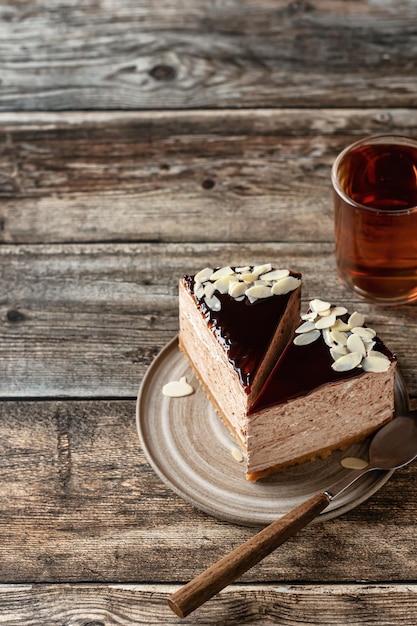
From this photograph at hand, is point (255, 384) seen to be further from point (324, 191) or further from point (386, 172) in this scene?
point (324, 191)

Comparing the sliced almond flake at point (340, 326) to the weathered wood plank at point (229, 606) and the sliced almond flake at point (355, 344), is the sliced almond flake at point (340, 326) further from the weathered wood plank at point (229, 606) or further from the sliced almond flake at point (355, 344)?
the weathered wood plank at point (229, 606)

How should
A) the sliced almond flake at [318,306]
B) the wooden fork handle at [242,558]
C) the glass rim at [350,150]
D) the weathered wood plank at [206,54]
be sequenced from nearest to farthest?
1. the wooden fork handle at [242,558]
2. the sliced almond flake at [318,306]
3. the glass rim at [350,150]
4. the weathered wood plank at [206,54]

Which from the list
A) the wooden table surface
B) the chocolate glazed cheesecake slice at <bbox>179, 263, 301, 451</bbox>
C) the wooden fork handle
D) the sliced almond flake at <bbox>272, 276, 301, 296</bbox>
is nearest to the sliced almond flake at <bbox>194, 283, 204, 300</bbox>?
the chocolate glazed cheesecake slice at <bbox>179, 263, 301, 451</bbox>

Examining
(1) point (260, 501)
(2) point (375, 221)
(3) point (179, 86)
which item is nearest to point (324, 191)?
(2) point (375, 221)

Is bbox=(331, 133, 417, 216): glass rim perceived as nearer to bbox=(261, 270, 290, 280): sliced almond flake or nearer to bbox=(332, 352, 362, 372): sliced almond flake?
bbox=(261, 270, 290, 280): sliced almond flake

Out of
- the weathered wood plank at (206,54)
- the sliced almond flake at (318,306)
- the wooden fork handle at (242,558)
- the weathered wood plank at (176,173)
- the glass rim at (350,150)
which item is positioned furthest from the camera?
the weathered wood plank at (206,54)

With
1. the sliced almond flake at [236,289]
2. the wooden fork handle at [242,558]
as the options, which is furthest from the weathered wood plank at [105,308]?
the wooden fork handle at [242,558]
